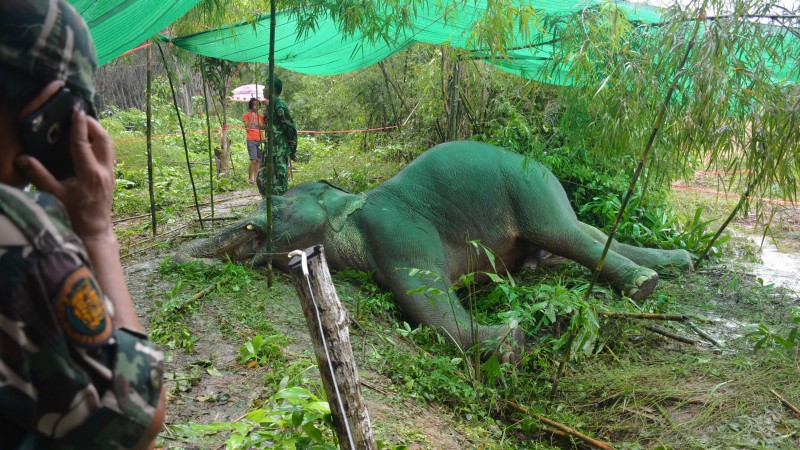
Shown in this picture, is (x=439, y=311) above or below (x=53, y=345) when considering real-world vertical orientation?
below

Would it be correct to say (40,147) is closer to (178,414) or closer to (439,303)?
(178,414)

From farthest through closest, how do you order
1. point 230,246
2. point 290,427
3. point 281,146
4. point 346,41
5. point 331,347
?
point 281,146 < point 346,41 < point 230,246 < point 290,427 < point 331,347

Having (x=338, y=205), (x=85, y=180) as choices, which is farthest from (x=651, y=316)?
(x=85, y=180)

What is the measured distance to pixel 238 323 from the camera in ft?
11.5

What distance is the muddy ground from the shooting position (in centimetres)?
252

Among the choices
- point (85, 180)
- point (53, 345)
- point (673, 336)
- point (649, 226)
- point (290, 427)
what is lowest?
Result: point (649, 226)

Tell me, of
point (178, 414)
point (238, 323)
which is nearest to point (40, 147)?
point (178, 414)

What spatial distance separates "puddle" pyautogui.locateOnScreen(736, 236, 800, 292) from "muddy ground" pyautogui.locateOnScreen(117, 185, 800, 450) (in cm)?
151

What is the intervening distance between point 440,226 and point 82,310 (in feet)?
13.6

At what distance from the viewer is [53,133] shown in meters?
0.89

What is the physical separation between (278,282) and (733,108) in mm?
3026

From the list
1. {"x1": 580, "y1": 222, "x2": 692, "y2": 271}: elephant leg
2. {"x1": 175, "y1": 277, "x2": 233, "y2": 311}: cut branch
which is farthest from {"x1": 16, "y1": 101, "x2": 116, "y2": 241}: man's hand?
{"x1": 580, "y1": 222, "x2": 692, "y2": 271}: elephant leg

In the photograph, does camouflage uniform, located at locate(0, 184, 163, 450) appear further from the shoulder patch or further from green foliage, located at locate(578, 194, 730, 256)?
green foliage, located at locate(578, 194, 730, 256)

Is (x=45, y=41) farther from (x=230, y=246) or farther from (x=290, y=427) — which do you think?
(x=230, y=246)
